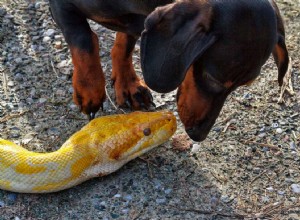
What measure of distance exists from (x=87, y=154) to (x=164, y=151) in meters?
0.68

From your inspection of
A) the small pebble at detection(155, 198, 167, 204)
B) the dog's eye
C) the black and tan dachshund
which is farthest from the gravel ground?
the dog's eye

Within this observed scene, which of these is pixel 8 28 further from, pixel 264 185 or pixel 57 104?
pixel 264 185

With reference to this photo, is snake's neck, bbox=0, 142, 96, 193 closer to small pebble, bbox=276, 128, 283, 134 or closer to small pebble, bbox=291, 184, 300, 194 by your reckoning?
small pebble, bbox=291, 184, 300, 194

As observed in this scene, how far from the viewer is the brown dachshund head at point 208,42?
3600mm

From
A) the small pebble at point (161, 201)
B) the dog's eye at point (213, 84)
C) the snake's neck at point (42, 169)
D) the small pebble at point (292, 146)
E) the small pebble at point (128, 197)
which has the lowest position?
the small pebble at point (292, 146)

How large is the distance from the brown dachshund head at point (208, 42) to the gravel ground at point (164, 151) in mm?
851

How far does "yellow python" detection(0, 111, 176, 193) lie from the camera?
414 cm

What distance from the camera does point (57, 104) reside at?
5.13m

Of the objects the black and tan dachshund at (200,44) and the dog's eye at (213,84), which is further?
the dog's eye at (213,84)

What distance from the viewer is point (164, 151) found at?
15.4ft

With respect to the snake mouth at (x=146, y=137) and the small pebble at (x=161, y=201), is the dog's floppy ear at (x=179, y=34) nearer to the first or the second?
the snake mouth at (x=146, y=137)

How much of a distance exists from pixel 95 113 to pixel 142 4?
3.33ft

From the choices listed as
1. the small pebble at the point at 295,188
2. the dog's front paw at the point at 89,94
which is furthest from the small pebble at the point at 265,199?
the dog's front paw at the point at 89,94

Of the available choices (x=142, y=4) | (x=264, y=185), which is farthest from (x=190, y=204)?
(x=142, y=4)
